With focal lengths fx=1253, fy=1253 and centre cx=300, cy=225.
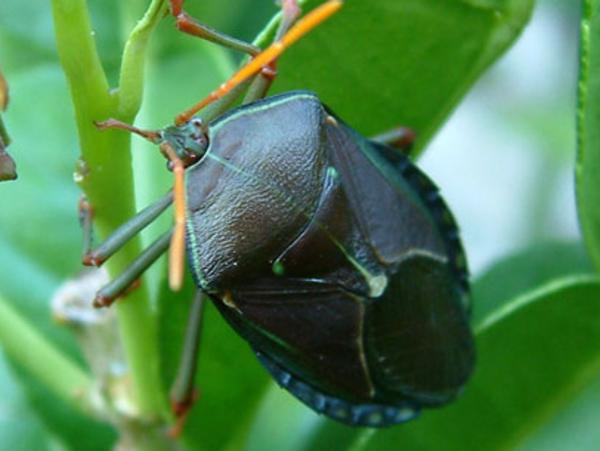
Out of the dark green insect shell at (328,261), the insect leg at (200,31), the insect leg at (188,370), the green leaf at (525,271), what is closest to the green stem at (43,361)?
the insect leg at (188,370)

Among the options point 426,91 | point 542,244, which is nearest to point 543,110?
point 542,244

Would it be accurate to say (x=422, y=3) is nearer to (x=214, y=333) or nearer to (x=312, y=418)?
(x=214, y=333)

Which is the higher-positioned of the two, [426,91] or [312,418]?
[426,91]

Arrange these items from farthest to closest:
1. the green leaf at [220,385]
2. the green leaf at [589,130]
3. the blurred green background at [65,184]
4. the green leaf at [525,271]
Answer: the green leaf at [525,271], the blurred green background at [65,184], the green leaf at [220,385], the green leaf at [589,130]

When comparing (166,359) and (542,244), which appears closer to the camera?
(166,359)

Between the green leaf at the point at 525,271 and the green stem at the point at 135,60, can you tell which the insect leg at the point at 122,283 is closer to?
the green stem at the point at 135,60

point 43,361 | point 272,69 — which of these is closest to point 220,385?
point 43,361
